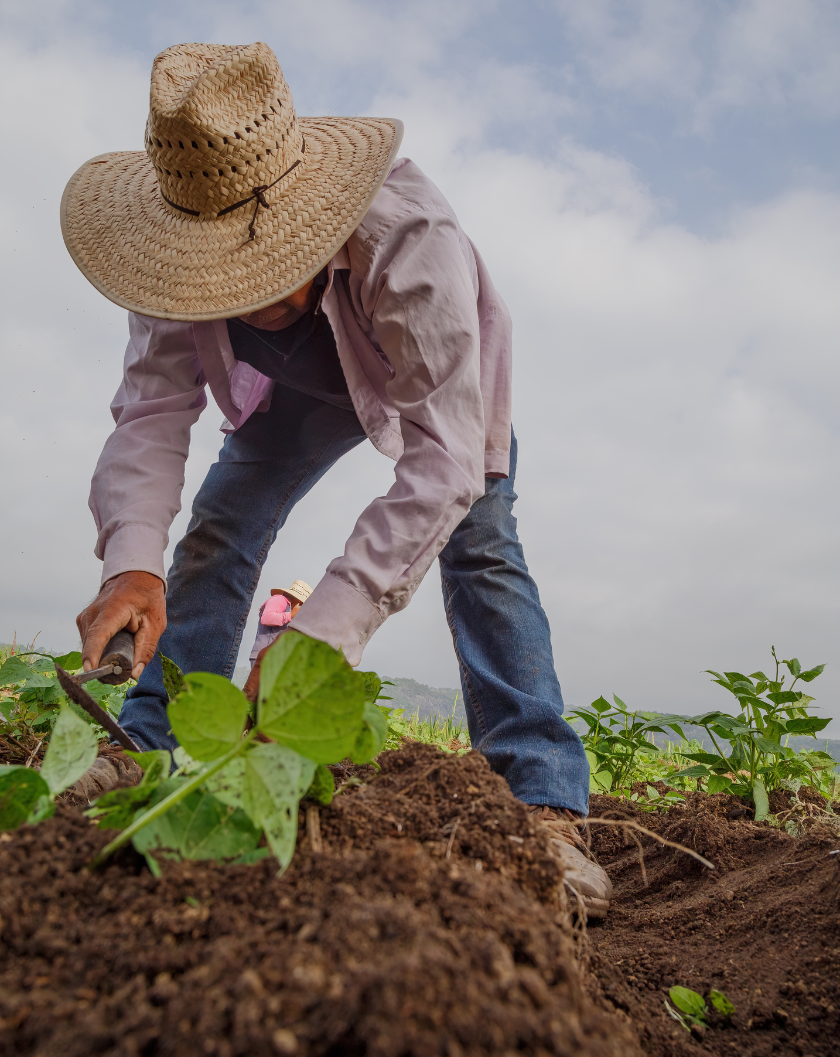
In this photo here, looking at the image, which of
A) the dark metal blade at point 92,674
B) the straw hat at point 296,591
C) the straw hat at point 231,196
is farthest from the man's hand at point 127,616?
the straw hat at point 296,591

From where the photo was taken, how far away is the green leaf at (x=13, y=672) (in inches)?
80.2

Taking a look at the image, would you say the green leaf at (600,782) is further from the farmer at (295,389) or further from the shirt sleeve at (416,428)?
the shirt sleeve at (416,428)

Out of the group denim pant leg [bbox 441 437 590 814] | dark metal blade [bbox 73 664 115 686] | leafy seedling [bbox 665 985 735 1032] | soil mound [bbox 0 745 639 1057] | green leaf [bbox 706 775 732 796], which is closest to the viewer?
soil mound [bbox 0 745 639 1057]

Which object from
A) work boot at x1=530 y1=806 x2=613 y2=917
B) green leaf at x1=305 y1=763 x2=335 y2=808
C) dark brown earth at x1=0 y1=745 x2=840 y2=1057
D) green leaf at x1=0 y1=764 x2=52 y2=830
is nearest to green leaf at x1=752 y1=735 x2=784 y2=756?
work boot at x1=530 y1=806 x2=613 y2=917

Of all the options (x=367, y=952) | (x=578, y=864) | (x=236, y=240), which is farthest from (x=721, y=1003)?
(x=236, y=240)

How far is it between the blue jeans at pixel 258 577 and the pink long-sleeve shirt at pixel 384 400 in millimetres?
242

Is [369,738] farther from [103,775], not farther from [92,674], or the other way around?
[103,775]

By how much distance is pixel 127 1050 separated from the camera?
427 millimetres

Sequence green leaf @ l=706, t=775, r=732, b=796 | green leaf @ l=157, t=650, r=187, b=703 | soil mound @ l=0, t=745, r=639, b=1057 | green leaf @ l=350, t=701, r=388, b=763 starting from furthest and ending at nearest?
green leaf @ l=706, t=775, r=732, b=796, green leaf @ l=157, t=650, r=187, b=703, green leaf @ l=350, t=701, r=388, b=763, soil mound @ l=0, t=745, r=639, b=1057

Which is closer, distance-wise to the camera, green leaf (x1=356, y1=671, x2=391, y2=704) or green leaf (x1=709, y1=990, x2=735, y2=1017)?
green leaf (x1=709, y1=990, x2=735, y2=1017)

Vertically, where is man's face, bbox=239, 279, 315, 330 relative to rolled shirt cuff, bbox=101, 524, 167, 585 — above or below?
above

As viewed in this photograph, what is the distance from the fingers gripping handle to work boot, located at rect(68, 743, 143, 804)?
19 cm

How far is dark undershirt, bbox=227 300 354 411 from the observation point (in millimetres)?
2057

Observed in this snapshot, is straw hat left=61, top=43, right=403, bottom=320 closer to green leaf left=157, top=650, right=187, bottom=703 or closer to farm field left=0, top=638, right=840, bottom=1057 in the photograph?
green leaf left=157, top=650, right=187, bottom=703
